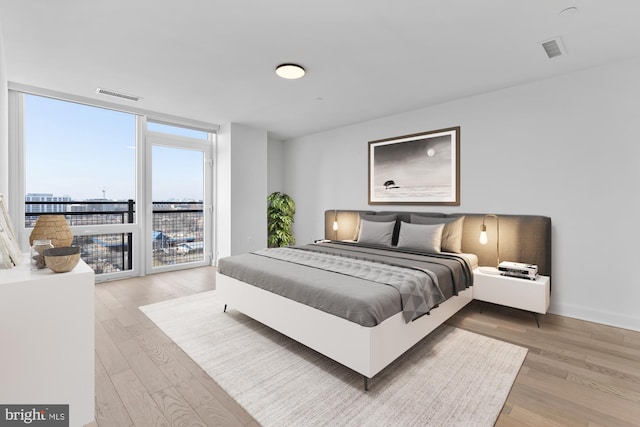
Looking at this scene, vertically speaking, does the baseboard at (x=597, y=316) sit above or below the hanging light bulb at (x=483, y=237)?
below

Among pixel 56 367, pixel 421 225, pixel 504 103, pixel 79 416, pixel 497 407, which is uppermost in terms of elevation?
pixel 504 103

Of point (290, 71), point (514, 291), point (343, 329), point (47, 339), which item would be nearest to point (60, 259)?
point (47, 339)

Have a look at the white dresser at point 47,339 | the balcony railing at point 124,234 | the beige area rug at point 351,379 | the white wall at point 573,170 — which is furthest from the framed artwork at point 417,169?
the white dresser at point 47,339

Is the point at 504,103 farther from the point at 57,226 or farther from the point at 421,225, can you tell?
the point at 57,226

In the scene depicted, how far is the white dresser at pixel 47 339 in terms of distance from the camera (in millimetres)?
1285

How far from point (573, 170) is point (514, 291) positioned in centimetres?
143

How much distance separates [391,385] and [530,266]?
209 centimetres

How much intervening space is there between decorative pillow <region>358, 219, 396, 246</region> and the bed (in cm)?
1

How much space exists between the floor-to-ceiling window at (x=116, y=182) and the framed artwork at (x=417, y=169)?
3.04 m

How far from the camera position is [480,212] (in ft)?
12.3

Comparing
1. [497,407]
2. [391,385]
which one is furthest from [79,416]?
[497,407]

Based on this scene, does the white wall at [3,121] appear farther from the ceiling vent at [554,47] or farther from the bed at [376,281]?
the ceiling vent at [554,47]

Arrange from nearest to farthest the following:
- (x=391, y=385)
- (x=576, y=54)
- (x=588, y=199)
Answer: (x=391, y=385) → (x=576, y=54) → (x=588, y=199)

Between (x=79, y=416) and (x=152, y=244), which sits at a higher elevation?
(x=152, y=244)
